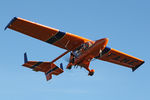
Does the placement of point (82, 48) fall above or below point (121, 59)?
below

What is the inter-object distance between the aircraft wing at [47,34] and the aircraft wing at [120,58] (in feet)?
12.8

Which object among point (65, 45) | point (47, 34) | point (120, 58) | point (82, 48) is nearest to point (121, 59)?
point (120, 58)

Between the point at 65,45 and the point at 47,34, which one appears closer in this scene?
the point at 47,34

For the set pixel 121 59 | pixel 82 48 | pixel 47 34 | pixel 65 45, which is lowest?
pixel 82 48

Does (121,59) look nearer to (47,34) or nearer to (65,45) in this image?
(65,45)

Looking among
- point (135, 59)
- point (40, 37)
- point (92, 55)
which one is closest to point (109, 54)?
point (135, 59)

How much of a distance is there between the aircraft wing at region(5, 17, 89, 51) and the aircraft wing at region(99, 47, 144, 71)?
3889 millimetres

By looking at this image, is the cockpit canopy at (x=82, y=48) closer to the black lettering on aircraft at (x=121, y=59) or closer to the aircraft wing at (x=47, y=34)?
the aircraft wing at (x=47, y=34)

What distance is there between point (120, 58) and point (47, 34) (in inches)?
336

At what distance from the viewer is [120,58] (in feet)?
107

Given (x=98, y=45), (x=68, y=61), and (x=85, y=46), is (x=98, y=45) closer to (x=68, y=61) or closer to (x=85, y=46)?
(x=85, y=46)

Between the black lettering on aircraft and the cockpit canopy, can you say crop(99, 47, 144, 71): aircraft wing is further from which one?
the cockpit canopy

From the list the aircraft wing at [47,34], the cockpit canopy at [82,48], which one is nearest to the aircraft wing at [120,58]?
the cockpit canopy at [82,48]

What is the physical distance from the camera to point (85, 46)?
2730cm
